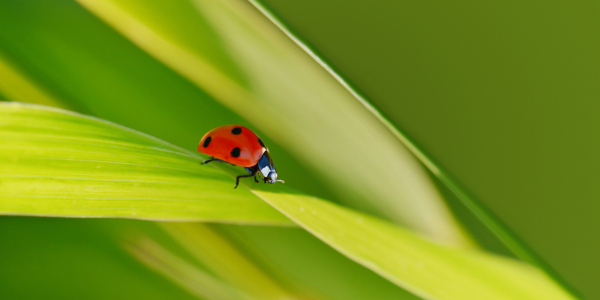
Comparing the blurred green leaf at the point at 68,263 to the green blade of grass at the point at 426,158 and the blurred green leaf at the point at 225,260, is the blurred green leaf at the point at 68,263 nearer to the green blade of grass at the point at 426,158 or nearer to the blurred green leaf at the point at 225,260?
the blurred green leaf at the point at 225,260

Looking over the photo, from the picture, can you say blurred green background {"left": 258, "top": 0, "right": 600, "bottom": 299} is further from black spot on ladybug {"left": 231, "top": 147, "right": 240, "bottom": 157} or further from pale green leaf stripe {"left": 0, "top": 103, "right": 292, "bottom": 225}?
pale green leaf stripe {"left": 0, "top": 103, "right": 292, "bottom": 225}

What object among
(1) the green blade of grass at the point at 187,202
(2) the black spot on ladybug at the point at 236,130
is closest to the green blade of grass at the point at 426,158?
(1) the green blade of grass at the point at 187,202

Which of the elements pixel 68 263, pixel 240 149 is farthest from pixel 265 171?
pixel 68 263

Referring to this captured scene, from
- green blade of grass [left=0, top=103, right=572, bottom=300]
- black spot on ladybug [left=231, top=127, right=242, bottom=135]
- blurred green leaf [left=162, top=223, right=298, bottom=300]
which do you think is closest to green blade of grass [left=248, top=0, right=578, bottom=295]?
green blade of grass [left=0, top=103, right=572, bottom=300]

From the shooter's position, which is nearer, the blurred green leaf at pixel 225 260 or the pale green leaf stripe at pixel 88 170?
the pale green leaf stripe at pixel 88 170

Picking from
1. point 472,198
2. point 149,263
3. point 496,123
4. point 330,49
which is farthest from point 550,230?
point 149,263

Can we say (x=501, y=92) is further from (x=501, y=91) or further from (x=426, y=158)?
(x=426, y=158)

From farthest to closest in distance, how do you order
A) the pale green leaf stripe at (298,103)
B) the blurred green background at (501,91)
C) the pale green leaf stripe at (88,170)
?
the blurred green background at (501,91)
the pale green leaf stripe at (298,103)
the pale green leaf stripe at (88,170)

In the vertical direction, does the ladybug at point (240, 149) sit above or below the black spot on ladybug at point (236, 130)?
below
